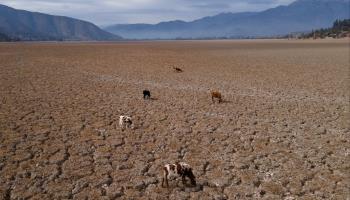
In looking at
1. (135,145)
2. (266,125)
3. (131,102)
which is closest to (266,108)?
(266,125)

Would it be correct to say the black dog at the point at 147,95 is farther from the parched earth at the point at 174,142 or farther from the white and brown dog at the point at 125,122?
the white and brown dog at the point at 125,122

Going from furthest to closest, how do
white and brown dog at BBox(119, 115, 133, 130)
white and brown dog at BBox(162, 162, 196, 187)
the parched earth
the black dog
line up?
the black dog → white and brown dog at BBox(119, 115, 133, 130) → the parched earth → white and brown dog at BBox(162, 162, 196, 187)

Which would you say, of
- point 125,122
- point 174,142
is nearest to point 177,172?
point 174,142

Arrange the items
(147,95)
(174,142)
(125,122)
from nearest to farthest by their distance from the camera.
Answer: (174,142), (125,122), (147,95)

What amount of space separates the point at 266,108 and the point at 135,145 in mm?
8024

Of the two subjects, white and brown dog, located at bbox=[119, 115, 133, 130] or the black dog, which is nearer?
white and brown dog, located at bbox=[119, 115, 133, 130]

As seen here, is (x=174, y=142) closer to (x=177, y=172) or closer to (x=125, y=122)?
(x=125, y=122)

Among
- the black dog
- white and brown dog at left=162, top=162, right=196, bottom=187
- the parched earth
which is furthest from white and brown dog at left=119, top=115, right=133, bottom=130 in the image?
the black dog

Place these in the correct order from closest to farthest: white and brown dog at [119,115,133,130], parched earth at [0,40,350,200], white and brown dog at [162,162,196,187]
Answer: white and brown dog at [162,162,196,187] → parched earth at [0,40,350,200] → white and brown dog at [119,115,133,130]

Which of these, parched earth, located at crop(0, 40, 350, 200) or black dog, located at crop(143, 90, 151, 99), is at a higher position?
black dog, located at crop(143, 90, 151, 99)

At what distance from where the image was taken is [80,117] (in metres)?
16.0

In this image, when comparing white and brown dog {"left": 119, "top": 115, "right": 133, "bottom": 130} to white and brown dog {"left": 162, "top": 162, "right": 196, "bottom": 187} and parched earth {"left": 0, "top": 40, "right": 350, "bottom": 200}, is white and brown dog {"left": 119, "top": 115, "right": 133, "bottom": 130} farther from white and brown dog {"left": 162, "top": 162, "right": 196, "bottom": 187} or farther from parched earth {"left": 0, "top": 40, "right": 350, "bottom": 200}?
white and brown dog {"left": 162, "top": 162, "right": 196, "bottom": 187}

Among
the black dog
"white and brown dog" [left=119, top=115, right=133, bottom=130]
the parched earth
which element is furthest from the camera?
the black dog

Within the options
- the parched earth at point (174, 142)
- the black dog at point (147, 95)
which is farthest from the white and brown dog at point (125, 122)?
the black dog at point (147, 95)
